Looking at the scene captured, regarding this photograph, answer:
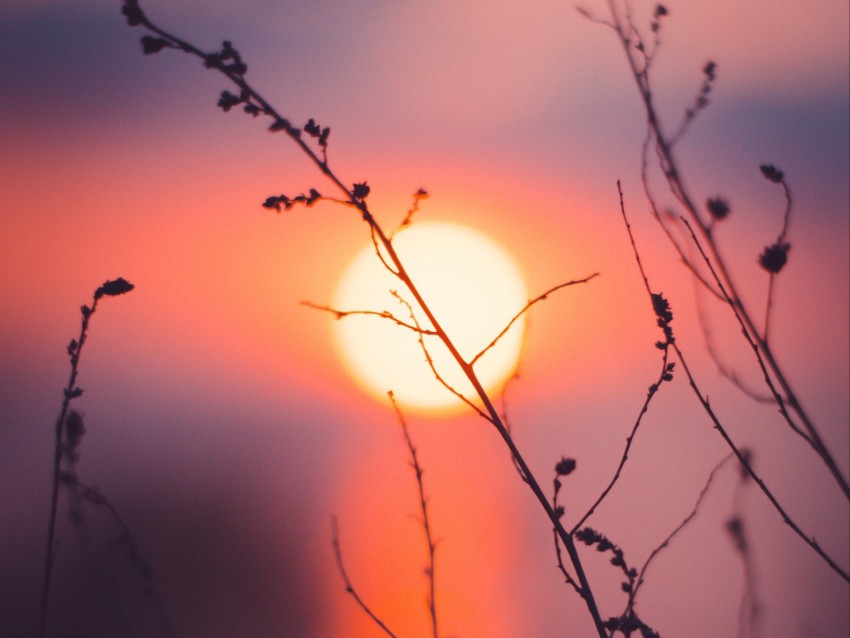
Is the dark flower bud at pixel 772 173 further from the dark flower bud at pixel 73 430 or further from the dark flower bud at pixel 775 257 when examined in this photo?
the dark flower bud at pixel 73 430

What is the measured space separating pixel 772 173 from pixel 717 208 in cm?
34

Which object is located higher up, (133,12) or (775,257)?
(133,12)

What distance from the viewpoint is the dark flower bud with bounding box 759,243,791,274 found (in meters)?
2.06

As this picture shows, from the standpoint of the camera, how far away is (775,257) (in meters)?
2.07

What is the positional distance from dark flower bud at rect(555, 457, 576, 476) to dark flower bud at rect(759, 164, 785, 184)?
1176 mm

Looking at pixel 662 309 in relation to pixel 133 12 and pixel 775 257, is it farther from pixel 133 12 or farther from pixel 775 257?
pixel 133 12

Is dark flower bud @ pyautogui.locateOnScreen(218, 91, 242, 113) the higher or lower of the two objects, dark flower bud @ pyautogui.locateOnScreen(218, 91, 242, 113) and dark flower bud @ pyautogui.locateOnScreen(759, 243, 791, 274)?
the higher

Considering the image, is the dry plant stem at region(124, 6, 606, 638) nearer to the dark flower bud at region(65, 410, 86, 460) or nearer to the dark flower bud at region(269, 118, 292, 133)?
the dark flower bud at region(269, 118, 292, 133)

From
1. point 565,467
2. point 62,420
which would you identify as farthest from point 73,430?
point 565,467

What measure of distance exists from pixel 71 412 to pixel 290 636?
1962mm

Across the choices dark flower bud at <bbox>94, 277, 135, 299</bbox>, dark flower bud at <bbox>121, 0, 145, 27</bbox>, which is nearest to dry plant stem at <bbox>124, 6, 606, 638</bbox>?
dark flower bud at <bbox>121, 0, 145, 27</bbox>

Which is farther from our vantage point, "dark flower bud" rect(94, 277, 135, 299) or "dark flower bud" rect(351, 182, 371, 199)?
"dark flower bud" rect(94, 277, 135, 299)

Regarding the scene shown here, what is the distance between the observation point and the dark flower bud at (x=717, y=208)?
2.12m

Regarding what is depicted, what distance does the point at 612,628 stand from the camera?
2.59 meters
